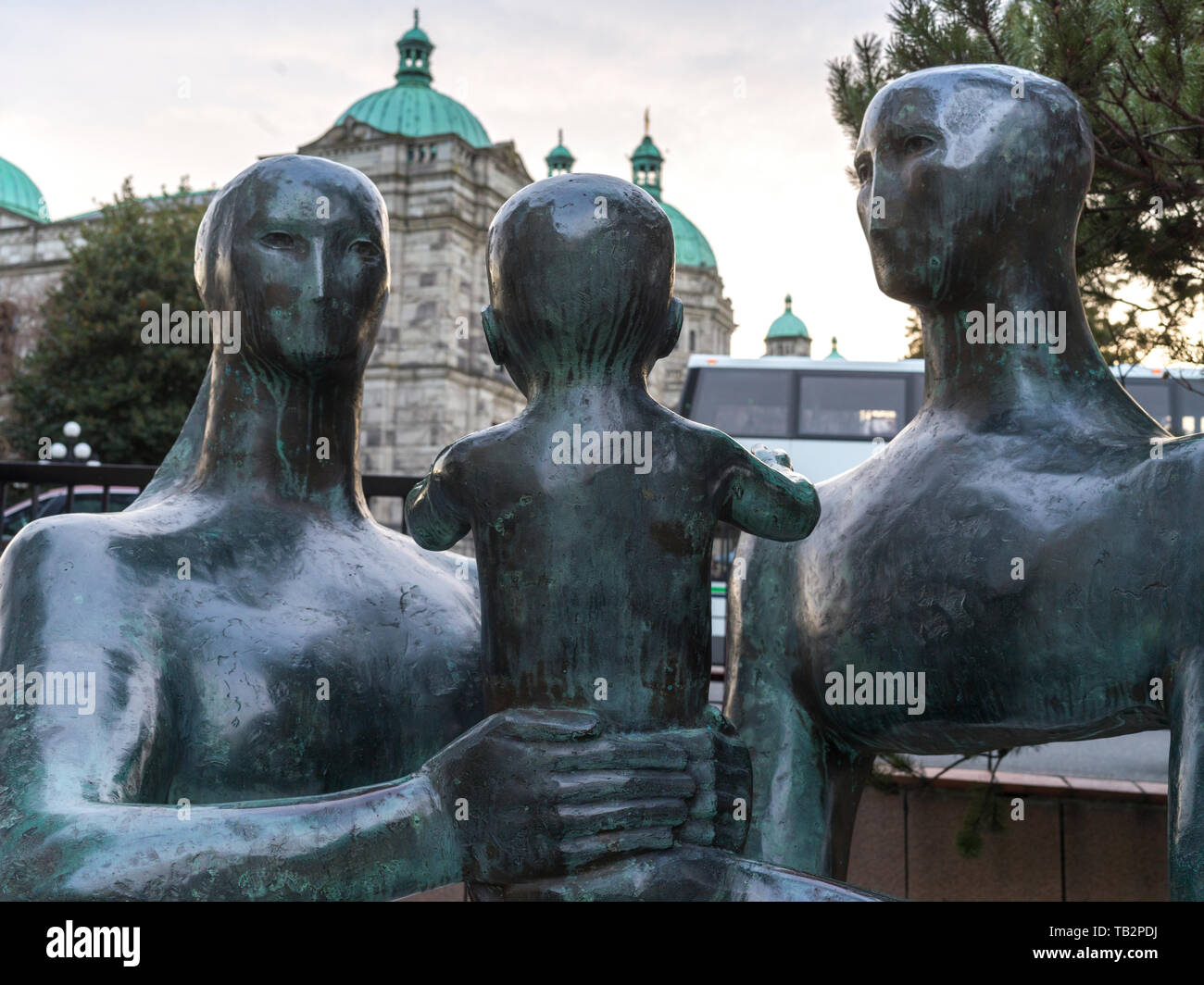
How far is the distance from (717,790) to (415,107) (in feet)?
114

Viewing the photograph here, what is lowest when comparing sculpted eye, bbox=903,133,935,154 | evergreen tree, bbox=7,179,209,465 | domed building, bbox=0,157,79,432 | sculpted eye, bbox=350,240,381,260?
sculpted eye, bbox=350,240,381,260

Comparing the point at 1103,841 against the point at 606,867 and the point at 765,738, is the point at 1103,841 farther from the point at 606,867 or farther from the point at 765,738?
the point at 606,867

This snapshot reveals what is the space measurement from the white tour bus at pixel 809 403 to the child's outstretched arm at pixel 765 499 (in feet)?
40.7

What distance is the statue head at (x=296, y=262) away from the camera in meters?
2.12

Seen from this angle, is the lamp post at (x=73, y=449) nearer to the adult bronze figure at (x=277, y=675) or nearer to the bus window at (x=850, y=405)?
the bus window at (x=850, y=405)

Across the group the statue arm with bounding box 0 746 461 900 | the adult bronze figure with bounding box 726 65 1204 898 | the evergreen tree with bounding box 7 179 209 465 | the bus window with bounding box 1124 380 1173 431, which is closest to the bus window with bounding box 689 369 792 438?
the bus window with bounding box 1124 380 1173 431

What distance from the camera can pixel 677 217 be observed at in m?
46.0

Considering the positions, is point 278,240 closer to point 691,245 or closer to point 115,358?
point 115,358

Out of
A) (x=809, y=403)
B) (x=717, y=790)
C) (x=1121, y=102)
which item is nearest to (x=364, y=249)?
(x=717, y=790)

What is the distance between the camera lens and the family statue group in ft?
5.49

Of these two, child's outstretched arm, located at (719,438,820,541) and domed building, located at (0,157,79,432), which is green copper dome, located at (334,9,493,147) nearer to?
domed building, located at (0,157,79,432)
